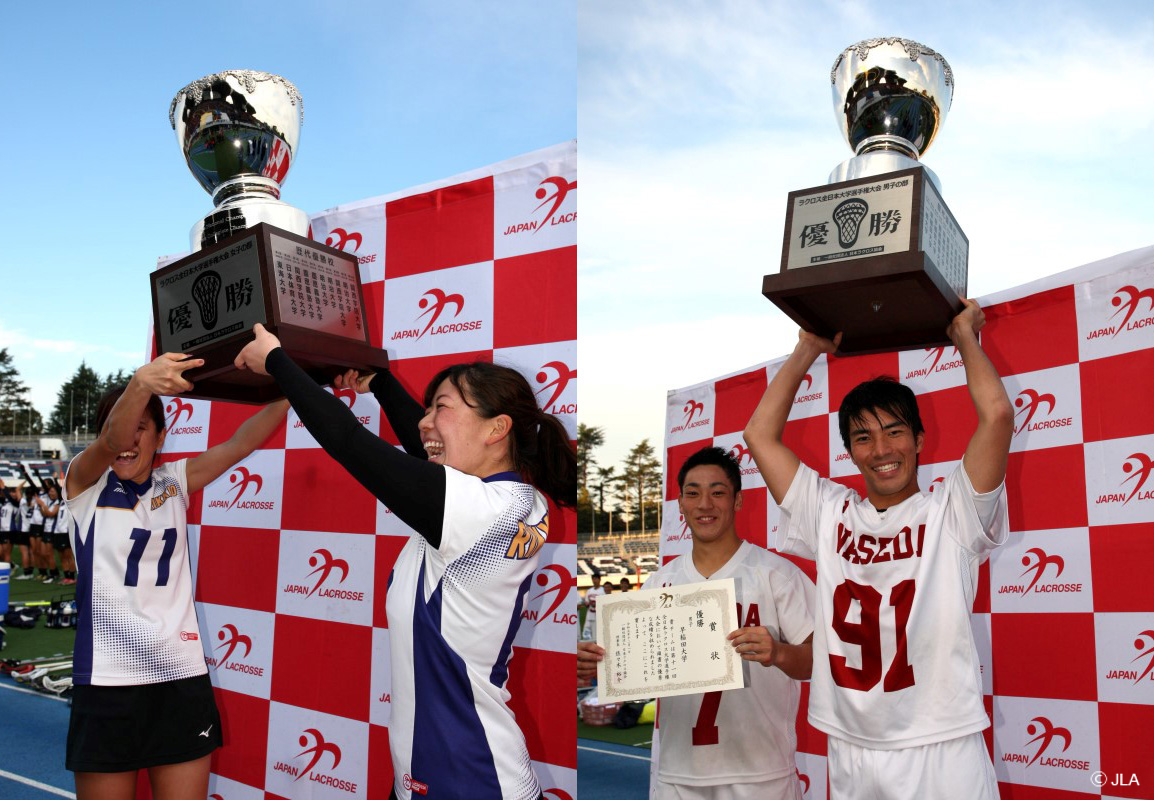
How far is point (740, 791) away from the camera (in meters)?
2.35

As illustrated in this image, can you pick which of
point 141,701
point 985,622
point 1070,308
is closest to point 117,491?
point 141,701

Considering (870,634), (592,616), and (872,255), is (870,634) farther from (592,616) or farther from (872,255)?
(592,616)

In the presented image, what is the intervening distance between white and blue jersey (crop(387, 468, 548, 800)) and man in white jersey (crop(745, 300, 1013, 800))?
31.9 inches

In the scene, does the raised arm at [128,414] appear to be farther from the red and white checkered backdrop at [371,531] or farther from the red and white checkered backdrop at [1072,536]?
the red and white checkered backdrop at [1072,536]

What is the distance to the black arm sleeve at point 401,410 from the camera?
206 cm

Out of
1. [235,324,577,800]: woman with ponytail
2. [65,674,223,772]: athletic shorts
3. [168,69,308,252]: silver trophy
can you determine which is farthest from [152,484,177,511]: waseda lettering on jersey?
[235,324,577,800]: woman with ponytail

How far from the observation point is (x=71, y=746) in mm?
2117

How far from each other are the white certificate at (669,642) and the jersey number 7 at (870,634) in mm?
267

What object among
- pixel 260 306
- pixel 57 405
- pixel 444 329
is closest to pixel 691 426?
pixel 444 329

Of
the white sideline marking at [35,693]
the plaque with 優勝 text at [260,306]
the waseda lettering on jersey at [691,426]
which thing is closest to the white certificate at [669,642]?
the plaque with 優勝 text at [260,306]

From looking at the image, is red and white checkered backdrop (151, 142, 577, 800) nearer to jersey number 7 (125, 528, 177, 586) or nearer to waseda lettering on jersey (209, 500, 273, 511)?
waseda lettering on jersey (209, 500, 273, 511)

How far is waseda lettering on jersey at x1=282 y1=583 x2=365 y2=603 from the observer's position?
2643mm

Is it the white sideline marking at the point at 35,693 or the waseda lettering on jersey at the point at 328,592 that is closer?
the waseda lettering on jersey at the point at 328,592

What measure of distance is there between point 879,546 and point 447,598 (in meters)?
1.08
